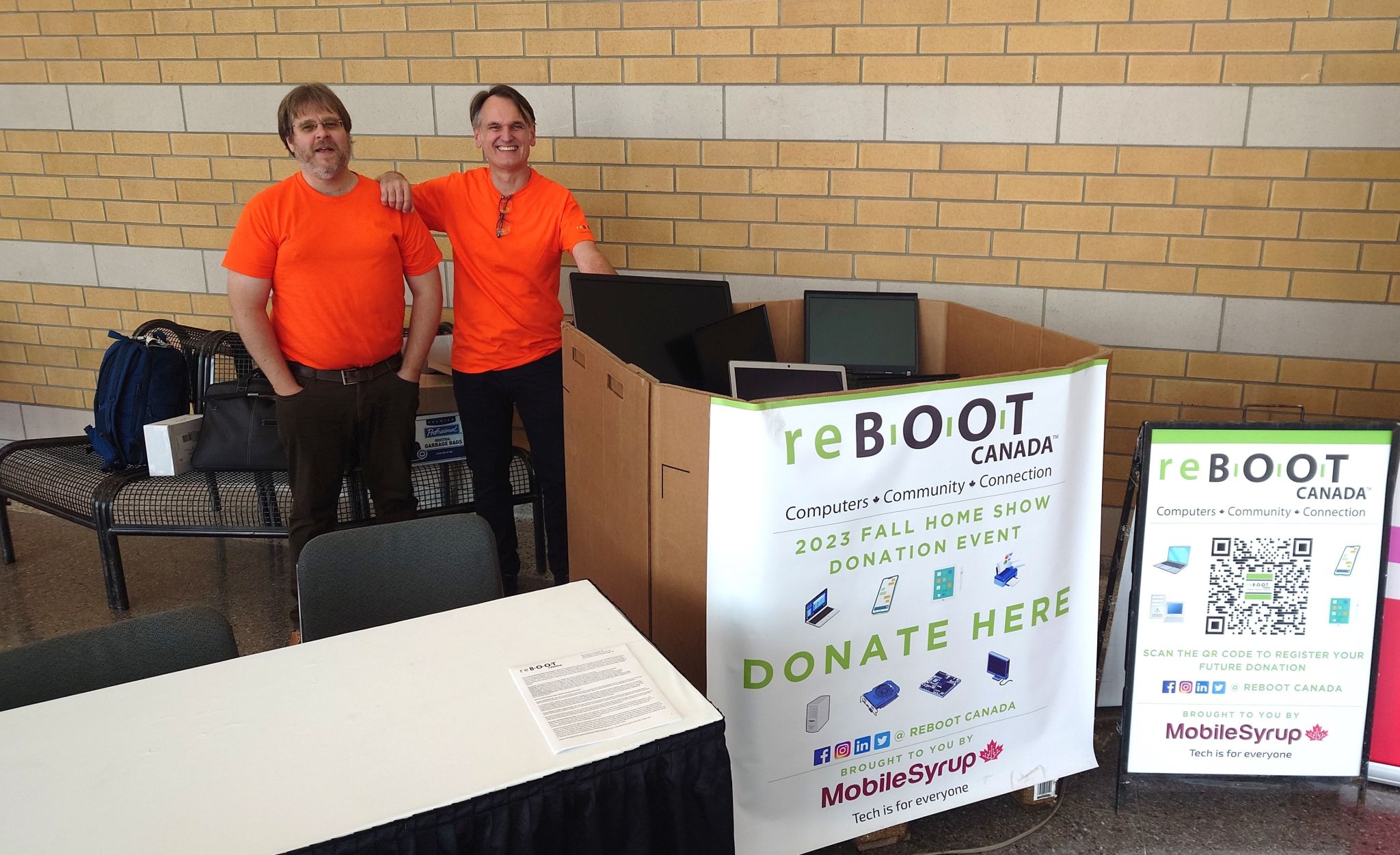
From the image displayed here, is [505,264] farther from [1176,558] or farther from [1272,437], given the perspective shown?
[1272,437]

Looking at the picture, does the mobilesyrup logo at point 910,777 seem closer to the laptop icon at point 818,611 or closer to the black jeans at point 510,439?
the laptop icon at point 818,611

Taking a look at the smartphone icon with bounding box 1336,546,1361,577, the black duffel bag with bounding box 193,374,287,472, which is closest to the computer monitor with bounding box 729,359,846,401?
the smartphone icon with bounding box 1336,546,1361,577

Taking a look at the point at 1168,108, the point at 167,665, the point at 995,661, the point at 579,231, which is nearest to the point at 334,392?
the point at 579,231

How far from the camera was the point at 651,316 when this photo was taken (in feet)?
9.30

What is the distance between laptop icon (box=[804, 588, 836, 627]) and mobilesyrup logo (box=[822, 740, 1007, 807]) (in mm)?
421

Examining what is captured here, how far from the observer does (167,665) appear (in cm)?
186

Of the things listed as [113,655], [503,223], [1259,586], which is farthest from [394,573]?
[1259,586]

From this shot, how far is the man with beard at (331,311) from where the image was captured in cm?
Answer: 304

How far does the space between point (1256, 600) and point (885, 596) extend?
3.41 feet

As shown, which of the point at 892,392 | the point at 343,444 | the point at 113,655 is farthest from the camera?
the point at 343,444

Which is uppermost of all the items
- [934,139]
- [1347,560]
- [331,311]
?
[934,139]

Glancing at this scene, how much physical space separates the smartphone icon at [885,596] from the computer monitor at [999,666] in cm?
34

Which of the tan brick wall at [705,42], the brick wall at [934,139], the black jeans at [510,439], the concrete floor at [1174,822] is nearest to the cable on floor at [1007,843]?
the concrete floor at [1174,822]

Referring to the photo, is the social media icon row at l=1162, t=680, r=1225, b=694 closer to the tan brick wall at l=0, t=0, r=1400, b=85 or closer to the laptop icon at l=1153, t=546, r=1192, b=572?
the laptop icon at l=1153, t=546, r=1192, b=572
